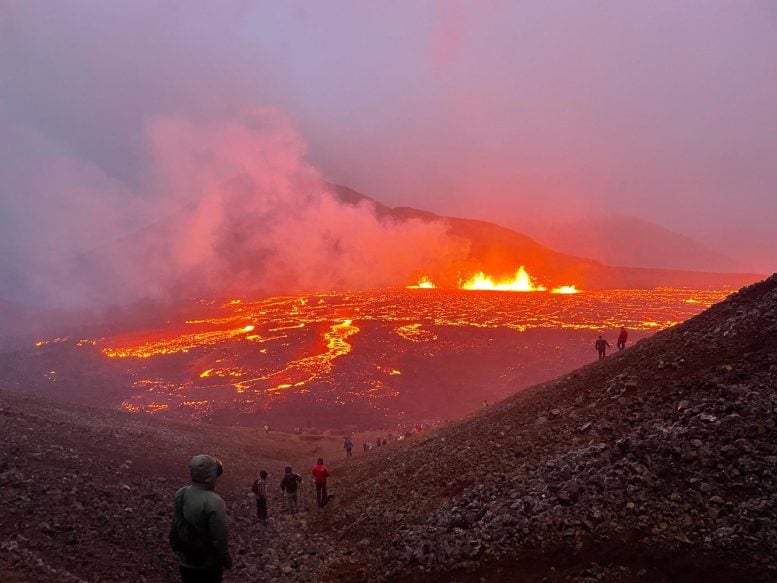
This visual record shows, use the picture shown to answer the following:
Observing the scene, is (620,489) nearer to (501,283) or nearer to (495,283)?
(495,283)

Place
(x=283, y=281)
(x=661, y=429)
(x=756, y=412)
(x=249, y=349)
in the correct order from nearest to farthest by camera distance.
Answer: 1. (x=756, y=412)
2. (x=661, y=429)
3. (x=249, y=349)
4. (x=283, y=281)

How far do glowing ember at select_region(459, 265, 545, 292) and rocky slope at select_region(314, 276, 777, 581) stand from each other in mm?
148590

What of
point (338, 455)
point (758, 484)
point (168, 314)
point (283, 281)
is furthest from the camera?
point (283, 281)

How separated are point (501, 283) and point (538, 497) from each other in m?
166

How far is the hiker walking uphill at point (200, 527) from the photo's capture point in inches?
235

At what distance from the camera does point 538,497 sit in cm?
1072

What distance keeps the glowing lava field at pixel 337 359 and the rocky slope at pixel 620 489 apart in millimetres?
Answer: 40527

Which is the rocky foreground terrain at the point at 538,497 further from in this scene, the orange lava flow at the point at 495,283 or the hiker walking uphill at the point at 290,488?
the orange lava flow at the point at 495,283

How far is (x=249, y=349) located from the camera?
280 ft

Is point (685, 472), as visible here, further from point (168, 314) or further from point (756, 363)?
point (168, 314)

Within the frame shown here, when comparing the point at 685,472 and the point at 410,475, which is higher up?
the point at 685,472

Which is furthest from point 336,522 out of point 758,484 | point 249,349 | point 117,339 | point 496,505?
point 117,339

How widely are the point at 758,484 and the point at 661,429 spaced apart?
99.5 inches

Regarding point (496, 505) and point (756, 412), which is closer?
point (756, 412)
